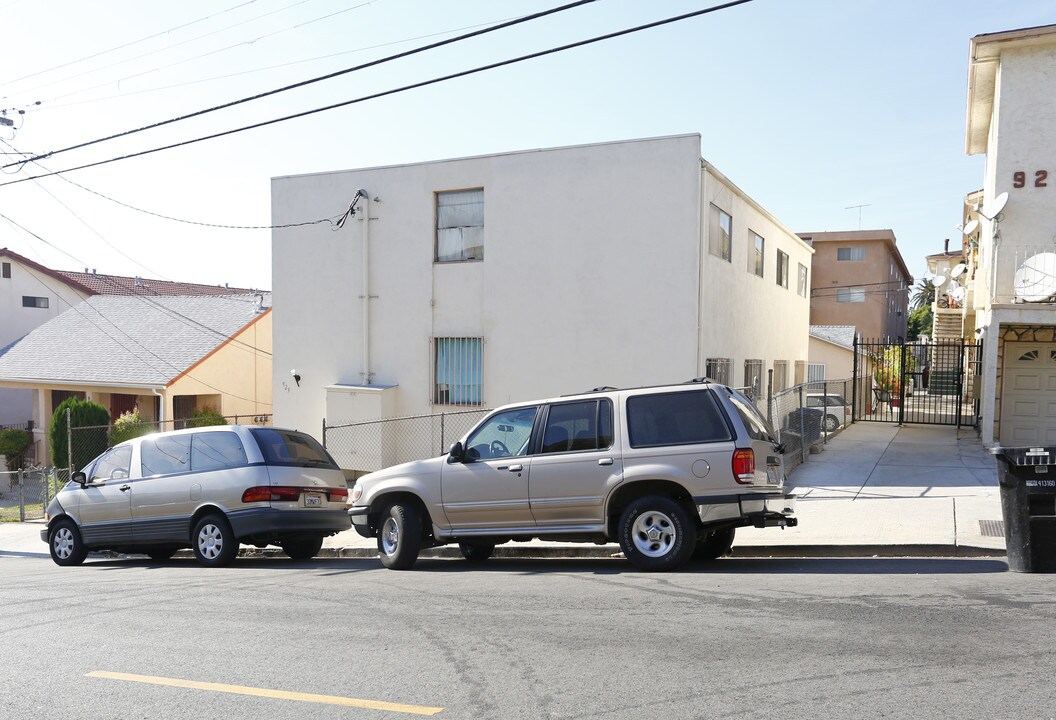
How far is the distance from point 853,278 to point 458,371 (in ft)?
122

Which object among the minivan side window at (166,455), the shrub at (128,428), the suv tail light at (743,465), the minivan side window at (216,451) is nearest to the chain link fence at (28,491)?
the shrub at (128,428)

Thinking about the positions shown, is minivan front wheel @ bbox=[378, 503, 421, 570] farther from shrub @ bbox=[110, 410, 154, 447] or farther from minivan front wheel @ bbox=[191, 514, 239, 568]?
shrub @ bbox=[110, 410, 154, 447]

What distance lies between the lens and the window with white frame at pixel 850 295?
49625 mm

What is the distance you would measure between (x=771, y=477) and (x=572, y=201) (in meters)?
9.78

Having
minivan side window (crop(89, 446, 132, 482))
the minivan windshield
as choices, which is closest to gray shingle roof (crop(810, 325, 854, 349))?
the minivan windshield

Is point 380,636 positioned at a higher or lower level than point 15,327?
lower

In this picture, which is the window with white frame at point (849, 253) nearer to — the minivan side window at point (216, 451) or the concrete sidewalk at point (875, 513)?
the concrete sidewalk at point (875, 513)

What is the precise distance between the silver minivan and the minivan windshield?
13mm

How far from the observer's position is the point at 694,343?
1653cm

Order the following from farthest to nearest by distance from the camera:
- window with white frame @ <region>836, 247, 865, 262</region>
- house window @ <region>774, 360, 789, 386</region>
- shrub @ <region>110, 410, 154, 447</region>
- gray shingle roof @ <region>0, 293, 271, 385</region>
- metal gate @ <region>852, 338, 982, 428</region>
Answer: window with white frame @ <region>836, 247, 865, 262</region>, gray shingle roof @ <region>0, 293, 271, 385</region>, house window @ <region>774, 360, 789, 386</region>, shrub @ <region>110, 410, 154, 447</region>, metal gate @ <region>852, 338, 982, 428</region>

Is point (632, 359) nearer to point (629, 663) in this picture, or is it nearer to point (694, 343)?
point (694, 343)

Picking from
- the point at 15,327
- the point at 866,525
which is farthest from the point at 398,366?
the point at 15,327

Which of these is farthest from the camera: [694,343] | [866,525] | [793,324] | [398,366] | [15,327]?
[15,327]

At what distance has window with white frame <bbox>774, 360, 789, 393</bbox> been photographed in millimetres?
25016
